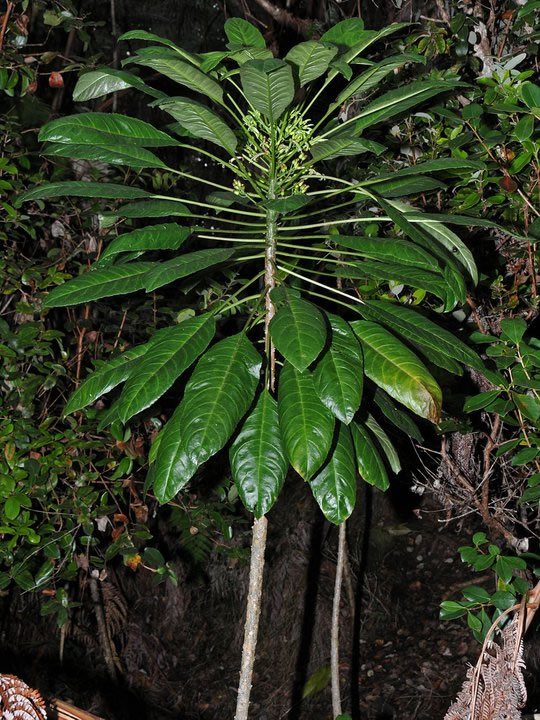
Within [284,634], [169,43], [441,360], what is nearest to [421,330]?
[441,360]

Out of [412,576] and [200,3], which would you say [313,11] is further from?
[412,576]

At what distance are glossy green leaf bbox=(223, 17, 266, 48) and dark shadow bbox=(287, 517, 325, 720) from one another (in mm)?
2899

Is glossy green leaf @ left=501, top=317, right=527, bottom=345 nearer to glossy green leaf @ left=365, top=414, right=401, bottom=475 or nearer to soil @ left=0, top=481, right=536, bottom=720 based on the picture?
glossy green leaf @ left=365, top=414, right=401, bottom=475

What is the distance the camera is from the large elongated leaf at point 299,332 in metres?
0.99

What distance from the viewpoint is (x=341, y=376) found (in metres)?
1.06

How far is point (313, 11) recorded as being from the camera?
3129 millimetres

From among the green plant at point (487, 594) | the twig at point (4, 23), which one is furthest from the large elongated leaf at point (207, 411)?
the twig at point (4, 23)

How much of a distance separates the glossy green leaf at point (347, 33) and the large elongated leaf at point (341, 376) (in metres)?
0.50

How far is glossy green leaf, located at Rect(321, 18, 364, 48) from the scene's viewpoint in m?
1.21

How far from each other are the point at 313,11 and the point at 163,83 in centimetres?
72

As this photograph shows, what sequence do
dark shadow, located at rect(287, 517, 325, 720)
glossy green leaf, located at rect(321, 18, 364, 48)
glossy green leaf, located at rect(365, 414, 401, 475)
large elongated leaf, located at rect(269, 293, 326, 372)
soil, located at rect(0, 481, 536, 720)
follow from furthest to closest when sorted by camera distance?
dark shadow, located at rect(287, 517, 325, 720), soil, located at rect(0, 481, 536, 720), glossy green leaf, located at rect(365, 414, 401, 475), glossy green leaf, located at rect(321, 18, 364, 48), large elongated leaf, located at rect(269, 293, 326, 372)

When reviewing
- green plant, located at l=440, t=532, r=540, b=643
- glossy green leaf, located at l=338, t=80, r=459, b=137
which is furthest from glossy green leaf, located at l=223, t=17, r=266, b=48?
green plant, located at l=440, t=532, r=540, b=643

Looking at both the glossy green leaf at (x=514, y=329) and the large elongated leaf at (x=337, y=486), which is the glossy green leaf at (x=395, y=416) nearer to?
the large elongated leaf at (x=337, y=486)

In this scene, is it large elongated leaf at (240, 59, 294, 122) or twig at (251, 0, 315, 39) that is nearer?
large elongated leaf at (240, 59, 294, 122)
